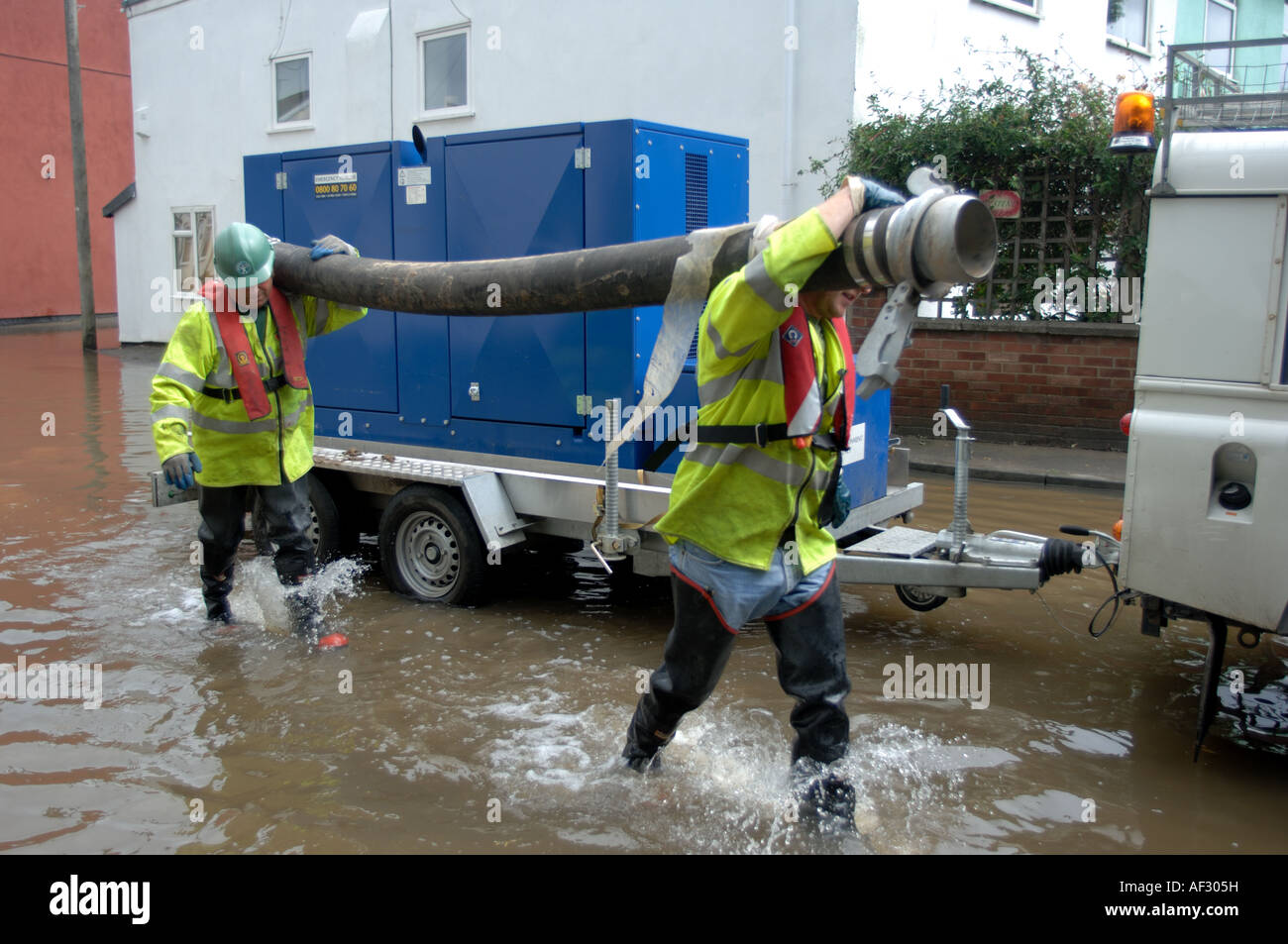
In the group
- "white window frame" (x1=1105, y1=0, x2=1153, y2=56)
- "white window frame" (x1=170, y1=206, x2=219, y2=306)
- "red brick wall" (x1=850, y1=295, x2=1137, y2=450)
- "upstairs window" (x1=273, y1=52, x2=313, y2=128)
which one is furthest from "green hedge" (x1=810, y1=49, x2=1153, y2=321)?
"white window frame" (x1=170, y1=206, x2=219, y2=306)

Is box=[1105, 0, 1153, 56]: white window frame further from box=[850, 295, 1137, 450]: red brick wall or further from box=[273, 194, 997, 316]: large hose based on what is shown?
box=[273, 194, 997, 316]: large hose

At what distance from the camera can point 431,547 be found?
6.41m

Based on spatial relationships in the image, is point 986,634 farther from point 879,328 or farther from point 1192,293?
point 879,328

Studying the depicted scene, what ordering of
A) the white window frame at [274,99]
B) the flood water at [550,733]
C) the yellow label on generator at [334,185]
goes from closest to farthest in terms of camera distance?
the flood water at [550,733] < the yellow label on generator at [334,185] < the white window frame at [274,99]

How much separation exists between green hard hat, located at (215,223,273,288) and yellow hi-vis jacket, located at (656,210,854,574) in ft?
9.37

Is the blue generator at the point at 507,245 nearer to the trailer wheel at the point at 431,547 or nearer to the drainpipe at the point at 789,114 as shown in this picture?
the trailer wheel at the point at 431,547

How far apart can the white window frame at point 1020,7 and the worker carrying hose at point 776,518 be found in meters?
11.4

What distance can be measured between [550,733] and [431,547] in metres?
2.15

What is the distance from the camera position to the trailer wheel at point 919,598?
6000 millimetres

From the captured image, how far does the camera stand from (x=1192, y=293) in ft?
13.1

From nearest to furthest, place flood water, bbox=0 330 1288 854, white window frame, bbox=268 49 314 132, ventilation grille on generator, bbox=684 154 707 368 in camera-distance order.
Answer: flood water, bbox=0 330 1288 854 < ventilation grille on generator, bbox=684 154 707 368 < white window frame, bbox=268 49 314 132

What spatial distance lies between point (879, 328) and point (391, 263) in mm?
2334

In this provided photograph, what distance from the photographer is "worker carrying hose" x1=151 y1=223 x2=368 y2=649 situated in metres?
5.32

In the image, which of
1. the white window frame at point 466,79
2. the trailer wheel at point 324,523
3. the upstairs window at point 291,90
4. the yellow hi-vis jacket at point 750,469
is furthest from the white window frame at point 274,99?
the yellow hi-vis jacket at point 750,469
